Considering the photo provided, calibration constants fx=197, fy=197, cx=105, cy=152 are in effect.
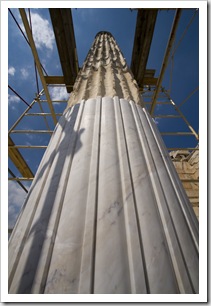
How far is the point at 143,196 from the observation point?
1099mm

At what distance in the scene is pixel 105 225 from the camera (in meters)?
0.94

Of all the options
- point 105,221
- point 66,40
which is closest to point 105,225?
point 105,221

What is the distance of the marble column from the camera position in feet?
2.62

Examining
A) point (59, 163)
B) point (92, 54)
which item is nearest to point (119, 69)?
point (92, 54)

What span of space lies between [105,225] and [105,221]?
2cm

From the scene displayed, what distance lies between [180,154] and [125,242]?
11.0 metres

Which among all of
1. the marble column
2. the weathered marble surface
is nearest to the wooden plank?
the marble column

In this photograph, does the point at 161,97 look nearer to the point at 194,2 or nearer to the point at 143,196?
the point at 194,2

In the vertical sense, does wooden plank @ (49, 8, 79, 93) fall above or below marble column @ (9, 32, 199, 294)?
above

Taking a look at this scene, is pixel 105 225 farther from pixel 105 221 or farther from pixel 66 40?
pixel 66 40

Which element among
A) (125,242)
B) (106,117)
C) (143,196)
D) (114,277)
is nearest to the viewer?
(114,277)

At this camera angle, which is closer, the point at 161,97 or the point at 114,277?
the point at 114,277

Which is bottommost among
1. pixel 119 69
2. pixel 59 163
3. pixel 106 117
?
pixel 59 163

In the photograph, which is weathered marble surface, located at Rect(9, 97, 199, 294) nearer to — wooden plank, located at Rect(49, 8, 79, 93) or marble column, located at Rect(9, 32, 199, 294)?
marble column, located at Rect(9, 32, 199, 294)
